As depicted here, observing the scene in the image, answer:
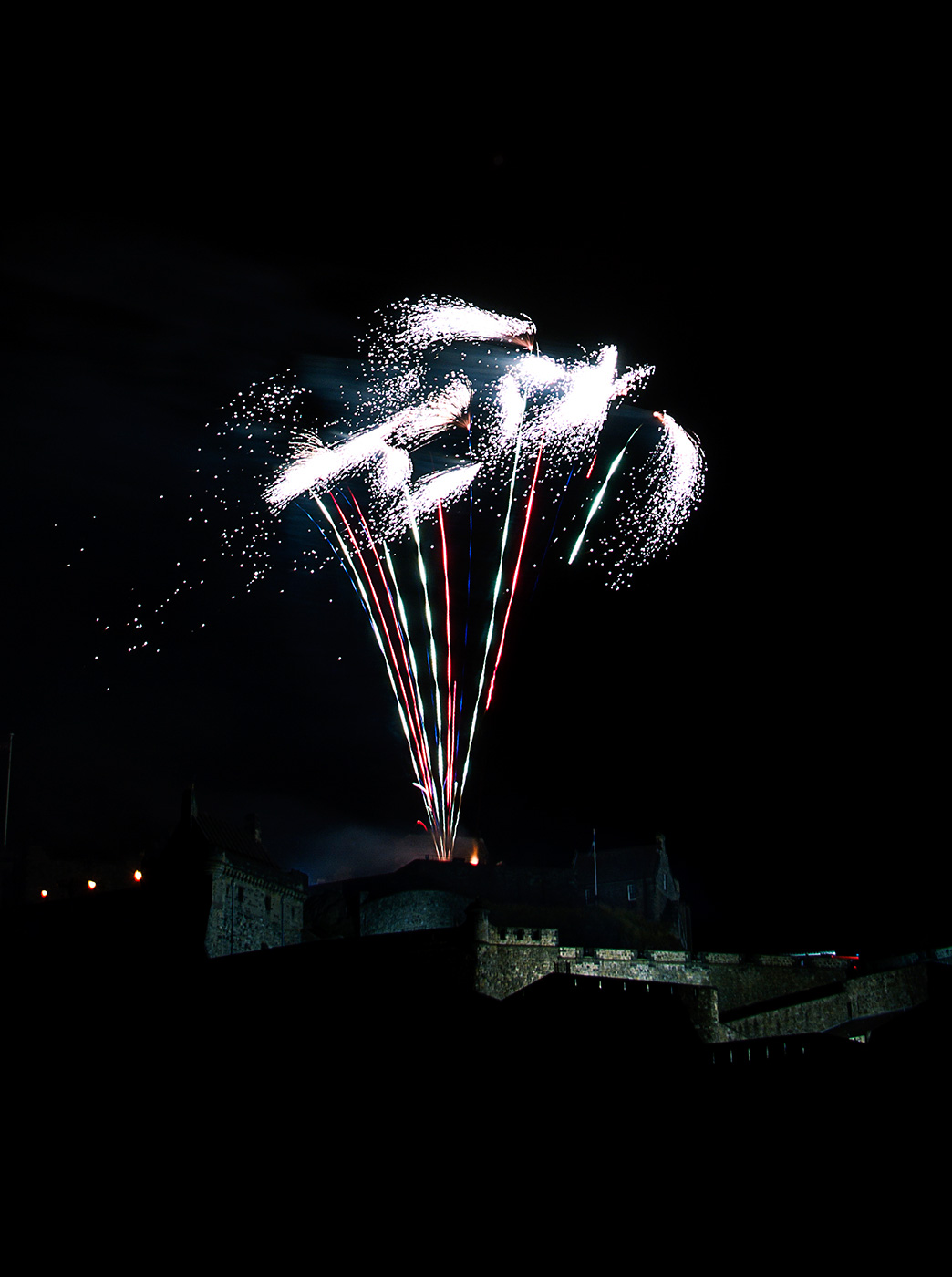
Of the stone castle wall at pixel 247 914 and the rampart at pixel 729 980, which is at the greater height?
the stone castle wall at pixel 247 914

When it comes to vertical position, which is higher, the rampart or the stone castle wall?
the stone castle wall

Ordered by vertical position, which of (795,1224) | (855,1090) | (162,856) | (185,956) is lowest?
(795,1224)

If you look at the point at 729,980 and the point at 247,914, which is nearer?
the point at 729,980

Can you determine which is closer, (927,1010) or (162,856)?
(927,1010)

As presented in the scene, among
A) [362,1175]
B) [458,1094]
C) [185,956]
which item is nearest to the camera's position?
[362,1175]

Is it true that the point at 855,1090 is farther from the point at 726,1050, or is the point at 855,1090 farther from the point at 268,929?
the point at 268,929

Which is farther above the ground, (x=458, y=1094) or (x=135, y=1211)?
(x=458, y=1094)

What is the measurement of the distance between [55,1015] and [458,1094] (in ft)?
57.6

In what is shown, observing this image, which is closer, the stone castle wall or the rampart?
the rampart

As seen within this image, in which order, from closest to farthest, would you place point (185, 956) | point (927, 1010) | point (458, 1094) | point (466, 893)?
1. point (458, 1094)
2. point (927, 1010)
3. point (185, 956)
4. point (466, 893)

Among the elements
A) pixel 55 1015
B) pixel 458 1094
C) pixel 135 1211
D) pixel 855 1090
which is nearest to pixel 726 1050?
pixel 855 1090

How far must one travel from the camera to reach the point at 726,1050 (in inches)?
1260

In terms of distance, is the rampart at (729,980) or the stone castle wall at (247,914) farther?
the stone castle wall at (247,914)

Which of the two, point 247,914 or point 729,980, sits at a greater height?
point 247,914
